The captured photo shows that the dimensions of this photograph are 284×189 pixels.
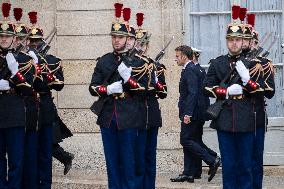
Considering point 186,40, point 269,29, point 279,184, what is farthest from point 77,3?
point 279,184

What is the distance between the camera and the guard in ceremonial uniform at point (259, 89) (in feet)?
31.0

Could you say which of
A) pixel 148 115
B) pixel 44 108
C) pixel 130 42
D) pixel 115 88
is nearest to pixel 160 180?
pixel 148 115

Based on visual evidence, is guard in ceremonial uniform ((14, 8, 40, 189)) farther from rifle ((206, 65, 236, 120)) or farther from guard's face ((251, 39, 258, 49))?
guard's face ((251, 39, 258, 49))

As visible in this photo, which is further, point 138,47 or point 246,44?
point 138,47

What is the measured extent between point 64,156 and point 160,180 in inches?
53.5

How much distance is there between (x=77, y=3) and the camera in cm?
1337

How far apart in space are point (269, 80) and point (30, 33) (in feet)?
9.62

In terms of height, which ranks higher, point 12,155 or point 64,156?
point 12,155

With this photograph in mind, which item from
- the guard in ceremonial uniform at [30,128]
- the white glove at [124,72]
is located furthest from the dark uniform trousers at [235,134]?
the guard in ceremonial uniform at [30,128]

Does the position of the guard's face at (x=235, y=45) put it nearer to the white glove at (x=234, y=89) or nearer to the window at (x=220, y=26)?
the white glove at (x=234, y=89)

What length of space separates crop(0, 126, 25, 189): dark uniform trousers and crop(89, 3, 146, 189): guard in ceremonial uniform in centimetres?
93

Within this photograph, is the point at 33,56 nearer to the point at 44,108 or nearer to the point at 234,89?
the point at 44,108

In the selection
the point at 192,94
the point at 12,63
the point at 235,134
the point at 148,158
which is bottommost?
the point at 148,158

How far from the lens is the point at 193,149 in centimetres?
1181
